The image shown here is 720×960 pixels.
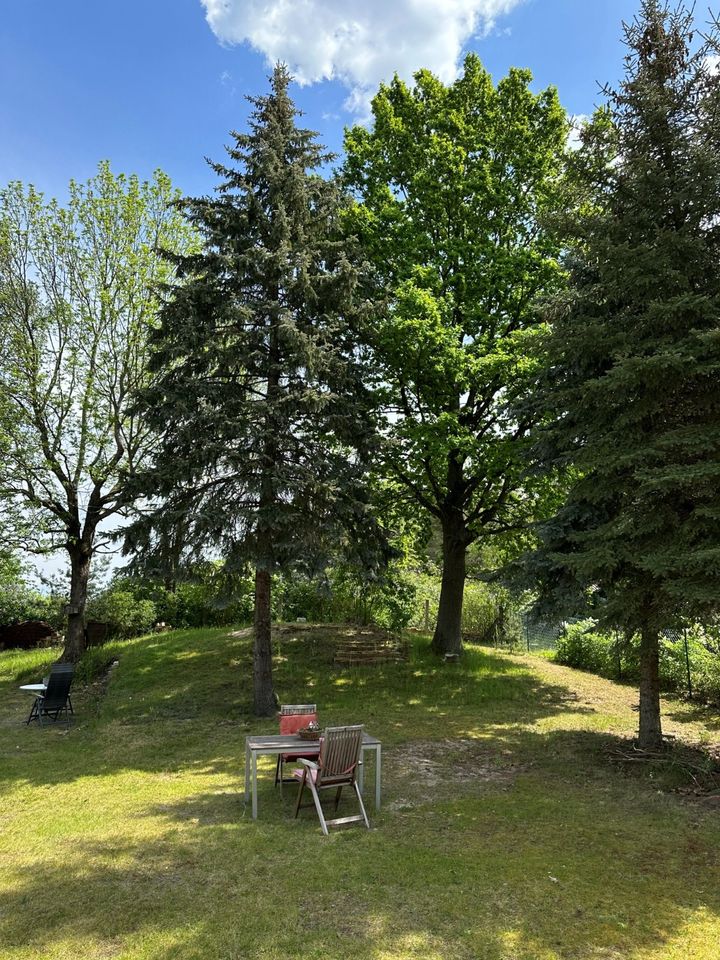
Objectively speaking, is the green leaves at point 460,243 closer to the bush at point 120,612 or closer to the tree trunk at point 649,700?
the tree trunk at point 649,700

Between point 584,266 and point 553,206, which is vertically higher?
point 553,206

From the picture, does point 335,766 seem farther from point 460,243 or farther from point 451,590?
point 460,243

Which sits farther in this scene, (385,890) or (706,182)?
(706,182)

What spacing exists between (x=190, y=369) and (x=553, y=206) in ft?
30.8

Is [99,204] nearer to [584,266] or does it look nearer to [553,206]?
[553,206]

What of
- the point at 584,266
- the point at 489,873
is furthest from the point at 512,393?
the point at 489,873

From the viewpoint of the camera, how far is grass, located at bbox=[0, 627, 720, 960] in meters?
4.29

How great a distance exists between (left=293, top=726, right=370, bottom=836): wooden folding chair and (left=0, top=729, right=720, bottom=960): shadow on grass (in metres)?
0.21

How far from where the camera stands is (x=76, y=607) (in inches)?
667

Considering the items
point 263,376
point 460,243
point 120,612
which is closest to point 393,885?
point 263,376

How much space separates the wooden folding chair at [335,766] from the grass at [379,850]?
202 millimetres

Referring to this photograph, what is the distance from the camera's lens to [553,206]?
14.3 m

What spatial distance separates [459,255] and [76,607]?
14108 mm

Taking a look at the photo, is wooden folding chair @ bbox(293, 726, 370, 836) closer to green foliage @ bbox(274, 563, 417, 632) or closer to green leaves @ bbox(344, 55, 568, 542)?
green leaves @ bbox(344, 55, 568, 542)
